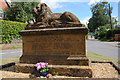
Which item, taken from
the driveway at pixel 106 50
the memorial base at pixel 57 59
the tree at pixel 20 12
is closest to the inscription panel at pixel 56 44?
the memorial base at pixel 57 59

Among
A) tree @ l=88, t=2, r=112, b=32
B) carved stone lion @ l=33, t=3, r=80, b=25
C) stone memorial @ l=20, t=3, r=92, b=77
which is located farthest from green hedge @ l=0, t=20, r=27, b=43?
tree @ l=88, t=2, r=112, b=32

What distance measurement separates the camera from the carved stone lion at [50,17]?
15.4 feet

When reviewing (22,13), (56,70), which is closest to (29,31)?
(56,70)

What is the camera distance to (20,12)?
95.9ft

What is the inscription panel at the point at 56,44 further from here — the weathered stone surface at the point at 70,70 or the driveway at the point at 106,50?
the driveway at the point at 106,50

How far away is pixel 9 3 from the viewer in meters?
36.3

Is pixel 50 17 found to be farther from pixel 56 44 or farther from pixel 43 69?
pixel 43 69

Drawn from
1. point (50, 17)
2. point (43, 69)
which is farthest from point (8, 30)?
point (43, 69)

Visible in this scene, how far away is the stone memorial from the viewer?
4.31 metres

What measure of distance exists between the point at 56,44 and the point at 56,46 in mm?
74

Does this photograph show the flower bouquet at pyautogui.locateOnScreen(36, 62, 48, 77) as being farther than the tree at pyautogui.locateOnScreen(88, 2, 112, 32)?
No

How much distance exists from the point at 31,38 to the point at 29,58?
781 millimetres

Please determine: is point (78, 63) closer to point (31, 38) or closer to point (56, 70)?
point (56, 70)

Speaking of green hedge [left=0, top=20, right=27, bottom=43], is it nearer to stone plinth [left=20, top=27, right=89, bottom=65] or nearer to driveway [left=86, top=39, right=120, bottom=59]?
driveway [left=86, top=39, right=120, bottom=59]
